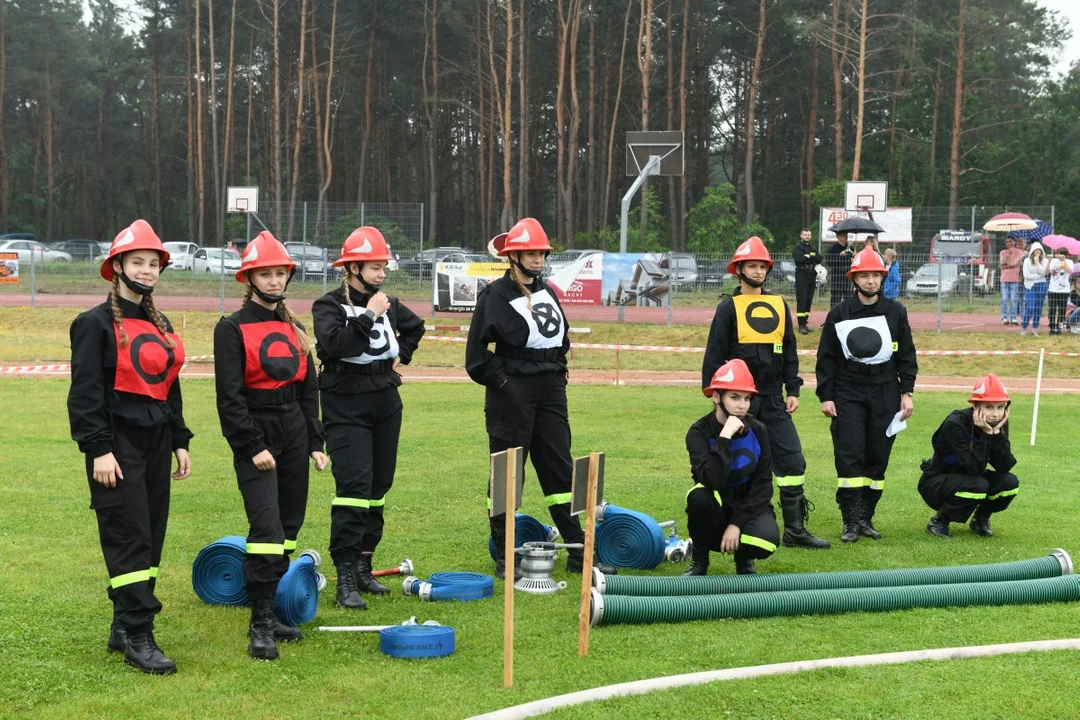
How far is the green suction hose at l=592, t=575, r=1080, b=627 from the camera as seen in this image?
270 inches

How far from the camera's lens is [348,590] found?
740 cm

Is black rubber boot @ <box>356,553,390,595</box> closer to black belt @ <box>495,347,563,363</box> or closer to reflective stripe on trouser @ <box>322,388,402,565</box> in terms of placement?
reflective stripe on trouser @ <box>322,388,402,565</box>

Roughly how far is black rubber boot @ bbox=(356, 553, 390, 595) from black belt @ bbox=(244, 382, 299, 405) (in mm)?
1469

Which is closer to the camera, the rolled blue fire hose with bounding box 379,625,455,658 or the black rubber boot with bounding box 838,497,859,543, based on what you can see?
the rolled blue fire hose with bounding box 379,625,455,658

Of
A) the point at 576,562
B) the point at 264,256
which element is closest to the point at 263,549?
the point at 264,256

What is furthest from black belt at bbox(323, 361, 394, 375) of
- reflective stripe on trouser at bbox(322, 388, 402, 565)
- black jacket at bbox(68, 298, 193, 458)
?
black jacket at bbox(68, 298, 193, 458)

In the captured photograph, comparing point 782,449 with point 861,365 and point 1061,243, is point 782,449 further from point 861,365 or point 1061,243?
point 1061,243

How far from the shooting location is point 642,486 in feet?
37.5

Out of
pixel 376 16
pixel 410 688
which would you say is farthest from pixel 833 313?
pixel 376 16

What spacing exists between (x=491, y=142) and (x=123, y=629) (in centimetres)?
5671

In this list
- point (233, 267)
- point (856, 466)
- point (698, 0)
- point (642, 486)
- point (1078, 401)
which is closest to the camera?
point (856, 466)

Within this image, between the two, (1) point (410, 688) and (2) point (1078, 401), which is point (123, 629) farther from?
(2) point (1078, 401)

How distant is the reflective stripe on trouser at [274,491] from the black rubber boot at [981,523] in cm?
545

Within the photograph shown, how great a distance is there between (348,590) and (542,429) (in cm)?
173
